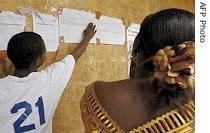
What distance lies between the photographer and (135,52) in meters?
0.84

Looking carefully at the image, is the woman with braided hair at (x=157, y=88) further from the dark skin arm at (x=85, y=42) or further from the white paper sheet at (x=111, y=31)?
the white paper sheet at (x=111, y=31)

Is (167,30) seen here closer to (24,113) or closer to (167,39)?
(167,39)

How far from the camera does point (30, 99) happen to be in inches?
42.3

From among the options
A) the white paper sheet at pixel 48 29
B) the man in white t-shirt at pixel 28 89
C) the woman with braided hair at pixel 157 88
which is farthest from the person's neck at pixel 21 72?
the woman with braided hair at pixel 157 88

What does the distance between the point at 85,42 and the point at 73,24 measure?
105 millimetres

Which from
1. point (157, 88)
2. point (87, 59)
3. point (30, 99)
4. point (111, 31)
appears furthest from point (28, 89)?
point (111, 31)

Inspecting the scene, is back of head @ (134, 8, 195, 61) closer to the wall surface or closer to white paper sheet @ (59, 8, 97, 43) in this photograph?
the wall surface

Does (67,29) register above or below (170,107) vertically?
above

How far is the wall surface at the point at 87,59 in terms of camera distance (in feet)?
4.45

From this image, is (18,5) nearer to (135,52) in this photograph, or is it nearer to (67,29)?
(67,29)

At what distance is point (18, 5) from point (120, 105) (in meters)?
0.65

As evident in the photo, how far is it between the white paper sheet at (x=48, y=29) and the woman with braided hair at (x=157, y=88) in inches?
23.9
